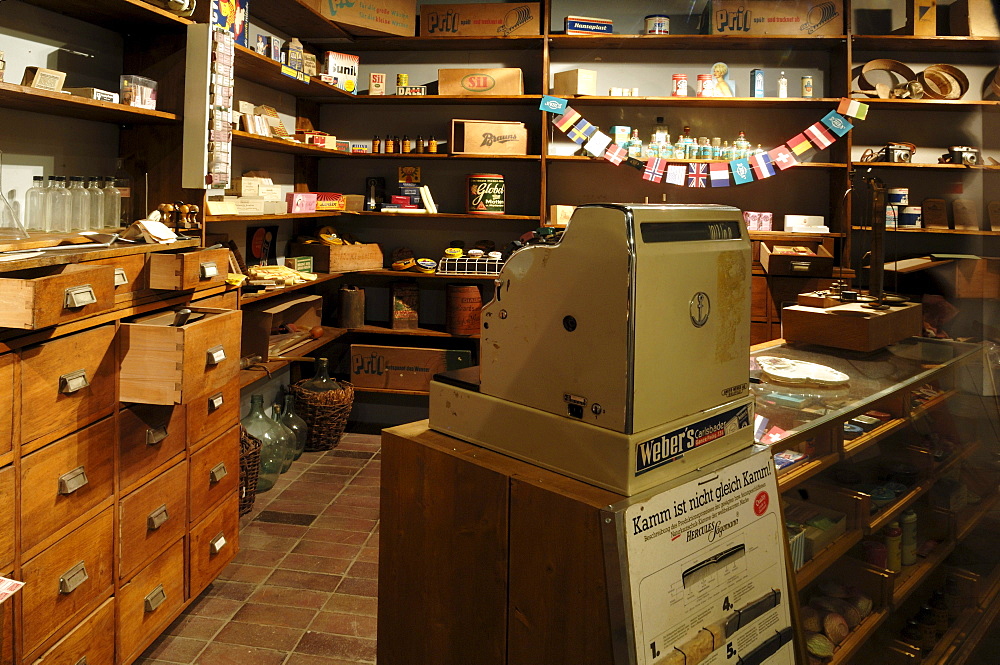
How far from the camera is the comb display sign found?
109 cm

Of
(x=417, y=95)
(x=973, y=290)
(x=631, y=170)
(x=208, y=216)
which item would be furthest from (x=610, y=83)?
(x=973, y=290)

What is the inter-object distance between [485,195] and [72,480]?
331 centimetres

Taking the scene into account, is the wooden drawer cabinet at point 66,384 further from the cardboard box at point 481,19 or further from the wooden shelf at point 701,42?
the wooden shelf at point 701,42

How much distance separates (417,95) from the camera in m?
4.91

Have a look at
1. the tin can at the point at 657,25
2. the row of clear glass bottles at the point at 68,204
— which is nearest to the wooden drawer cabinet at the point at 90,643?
the row of clear glass bottles at the point at 68,204

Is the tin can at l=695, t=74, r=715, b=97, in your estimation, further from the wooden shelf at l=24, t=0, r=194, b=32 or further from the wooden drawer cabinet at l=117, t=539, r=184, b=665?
the wooden drawer cabinet at l=117, t=539, r=184, b=665

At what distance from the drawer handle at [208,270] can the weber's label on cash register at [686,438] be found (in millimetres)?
1912

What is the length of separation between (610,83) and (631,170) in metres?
0.57

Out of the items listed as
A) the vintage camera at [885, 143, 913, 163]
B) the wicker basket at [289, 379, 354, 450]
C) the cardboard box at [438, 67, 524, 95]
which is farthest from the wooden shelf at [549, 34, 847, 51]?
the wicker basket at [289, 379, 354, 450]

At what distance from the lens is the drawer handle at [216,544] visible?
9.14ft

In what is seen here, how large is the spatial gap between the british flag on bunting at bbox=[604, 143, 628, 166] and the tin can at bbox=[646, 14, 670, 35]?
717mm

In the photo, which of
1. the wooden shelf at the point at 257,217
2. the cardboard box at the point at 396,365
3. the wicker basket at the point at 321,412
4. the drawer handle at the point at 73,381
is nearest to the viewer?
the drawer handle at the point at 73,381

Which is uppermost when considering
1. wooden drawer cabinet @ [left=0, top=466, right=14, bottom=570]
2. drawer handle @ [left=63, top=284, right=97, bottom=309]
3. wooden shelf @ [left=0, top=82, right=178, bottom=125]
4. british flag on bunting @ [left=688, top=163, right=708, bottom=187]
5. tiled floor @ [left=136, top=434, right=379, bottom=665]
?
british flag on bunting @ [left=688, top=163, right=708, bottom=187]

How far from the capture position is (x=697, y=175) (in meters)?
4.82
